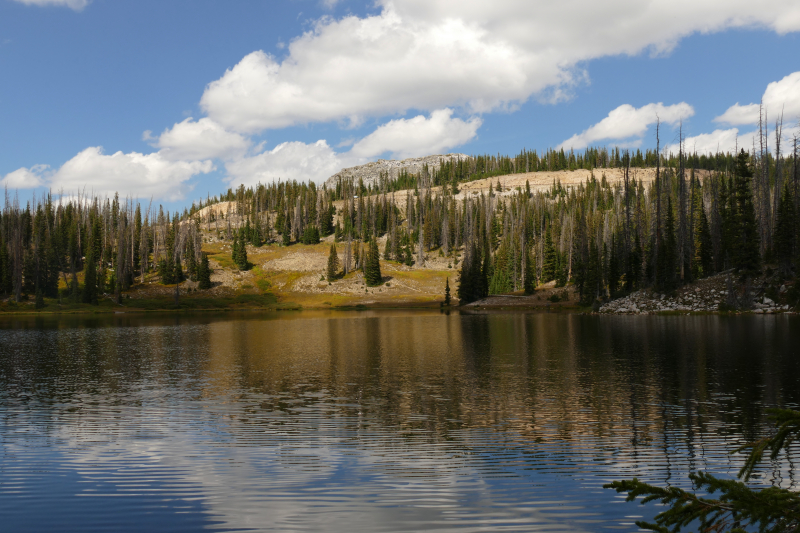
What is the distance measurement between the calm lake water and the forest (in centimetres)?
4859

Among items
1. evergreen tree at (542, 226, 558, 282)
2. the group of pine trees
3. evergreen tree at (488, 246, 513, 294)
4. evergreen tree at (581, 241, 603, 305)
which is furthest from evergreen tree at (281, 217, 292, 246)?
evergreen tree at (581, 241, 603, 305)

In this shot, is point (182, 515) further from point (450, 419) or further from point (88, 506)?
point (450, 419)

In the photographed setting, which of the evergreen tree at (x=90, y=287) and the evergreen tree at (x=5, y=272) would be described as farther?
the evergreen tree at (x=5, y=272)

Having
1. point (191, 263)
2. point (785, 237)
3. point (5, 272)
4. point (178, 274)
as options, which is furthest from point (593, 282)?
point (5, 272)

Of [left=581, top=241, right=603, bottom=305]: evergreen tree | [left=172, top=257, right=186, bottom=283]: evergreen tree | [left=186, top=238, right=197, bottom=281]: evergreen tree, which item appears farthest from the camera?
[left=186, top=238, right=197, bottom=281]: evergreen tree

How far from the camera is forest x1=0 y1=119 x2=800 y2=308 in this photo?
79812 millimetres

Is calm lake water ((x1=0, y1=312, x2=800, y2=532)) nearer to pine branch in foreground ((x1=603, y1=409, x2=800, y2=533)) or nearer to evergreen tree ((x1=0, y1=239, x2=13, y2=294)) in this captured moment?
pine branch in foreground ((x1=603, y1=409, x2=800, y2=533))

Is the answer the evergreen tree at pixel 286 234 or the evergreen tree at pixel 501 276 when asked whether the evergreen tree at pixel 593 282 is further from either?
the evergreen tree at pixel 286 234

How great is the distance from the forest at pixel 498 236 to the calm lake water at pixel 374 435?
48.6 m

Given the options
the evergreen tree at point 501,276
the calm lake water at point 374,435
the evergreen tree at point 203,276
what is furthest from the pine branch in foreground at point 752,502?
the evergreen tree at point 203,276

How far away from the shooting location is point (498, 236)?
16575cm

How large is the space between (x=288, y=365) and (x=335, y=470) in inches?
803

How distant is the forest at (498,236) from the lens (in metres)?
79.8

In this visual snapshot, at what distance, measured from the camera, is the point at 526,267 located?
122 m
